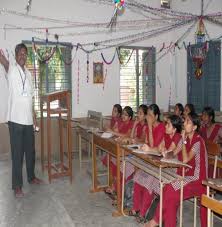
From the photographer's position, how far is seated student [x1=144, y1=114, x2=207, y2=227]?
271 cm

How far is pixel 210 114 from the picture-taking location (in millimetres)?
4523

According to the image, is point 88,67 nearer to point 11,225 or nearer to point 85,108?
point 85,108

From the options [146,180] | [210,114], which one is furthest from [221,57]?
[146,180]

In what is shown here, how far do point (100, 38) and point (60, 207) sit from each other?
3757mm

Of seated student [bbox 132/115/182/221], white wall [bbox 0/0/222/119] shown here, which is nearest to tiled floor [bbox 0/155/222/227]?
seated student [bbox 132/115/182/221]

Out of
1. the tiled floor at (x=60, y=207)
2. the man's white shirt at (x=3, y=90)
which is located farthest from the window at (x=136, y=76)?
the tiled floor at (x=60, y=207)

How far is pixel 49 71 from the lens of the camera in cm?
620

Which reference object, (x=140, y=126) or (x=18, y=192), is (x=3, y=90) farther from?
(x=140, y=126)

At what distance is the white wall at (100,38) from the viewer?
19.3 feet

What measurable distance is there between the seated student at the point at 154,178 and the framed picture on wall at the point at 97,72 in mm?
3254

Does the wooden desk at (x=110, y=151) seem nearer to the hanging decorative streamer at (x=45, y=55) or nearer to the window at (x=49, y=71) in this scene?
the window at (x=49, y=71)

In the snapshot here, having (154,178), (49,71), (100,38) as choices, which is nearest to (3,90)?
(49,71)

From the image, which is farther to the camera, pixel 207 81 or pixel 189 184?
pixel 207 81

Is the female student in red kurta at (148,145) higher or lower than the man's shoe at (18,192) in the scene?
higher
